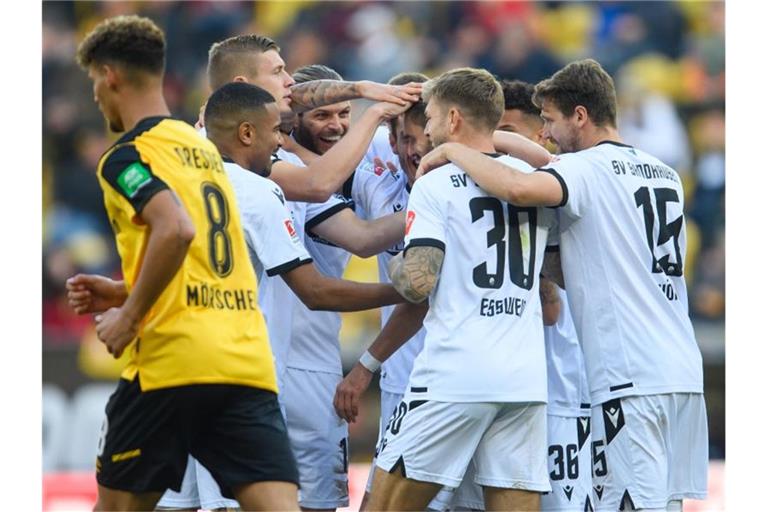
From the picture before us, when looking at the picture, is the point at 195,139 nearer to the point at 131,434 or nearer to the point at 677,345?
the point at 131,434

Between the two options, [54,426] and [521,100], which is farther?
[54,426]

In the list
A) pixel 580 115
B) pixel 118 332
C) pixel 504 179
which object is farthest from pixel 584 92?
pixel 118 332

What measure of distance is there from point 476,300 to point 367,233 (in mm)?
1091

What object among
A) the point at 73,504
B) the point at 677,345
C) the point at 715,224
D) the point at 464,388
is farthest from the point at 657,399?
the point at 715,224

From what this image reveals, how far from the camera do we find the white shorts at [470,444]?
5691 millimetres

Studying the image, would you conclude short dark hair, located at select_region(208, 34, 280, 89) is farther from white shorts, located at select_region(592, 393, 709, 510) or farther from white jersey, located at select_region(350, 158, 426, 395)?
white shorts, located at select_region(592, 393, 709, 510)

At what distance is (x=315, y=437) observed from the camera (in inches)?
261

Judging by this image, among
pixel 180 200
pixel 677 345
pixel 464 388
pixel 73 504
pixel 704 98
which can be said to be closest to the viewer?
pixel 180 200

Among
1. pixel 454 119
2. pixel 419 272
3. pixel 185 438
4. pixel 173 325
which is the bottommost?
pixel 185 438

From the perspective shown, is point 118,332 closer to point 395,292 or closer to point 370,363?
point 395,292

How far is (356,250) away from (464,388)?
1255mm

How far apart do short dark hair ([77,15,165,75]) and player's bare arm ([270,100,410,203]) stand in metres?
1.62

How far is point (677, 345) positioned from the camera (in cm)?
607

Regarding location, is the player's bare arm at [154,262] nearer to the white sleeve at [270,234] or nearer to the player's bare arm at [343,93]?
the white sleeve at [270,234]
